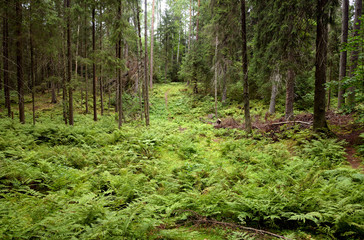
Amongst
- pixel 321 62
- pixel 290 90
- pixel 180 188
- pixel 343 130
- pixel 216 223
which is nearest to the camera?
pixel 216 223

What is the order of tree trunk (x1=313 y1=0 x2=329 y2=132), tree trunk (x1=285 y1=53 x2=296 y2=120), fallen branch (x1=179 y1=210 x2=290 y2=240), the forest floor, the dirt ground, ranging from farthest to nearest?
tree trunk (x1=285 y1=53 x2=296 y2=120), tree trunk (x1=313 y1=0 x2=329 y2=132), the dirt ground, fallen branch (x1=179 y1=210 x2=290 y2=240), the forest floor

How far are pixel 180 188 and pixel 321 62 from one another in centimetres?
768

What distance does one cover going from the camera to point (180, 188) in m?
5.37

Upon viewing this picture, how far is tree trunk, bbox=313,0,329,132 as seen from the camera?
7492 mm

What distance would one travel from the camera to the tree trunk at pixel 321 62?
24.6 feet

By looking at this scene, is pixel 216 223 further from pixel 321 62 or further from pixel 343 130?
pixel 343 130

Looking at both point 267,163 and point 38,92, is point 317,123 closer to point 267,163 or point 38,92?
point 267,163

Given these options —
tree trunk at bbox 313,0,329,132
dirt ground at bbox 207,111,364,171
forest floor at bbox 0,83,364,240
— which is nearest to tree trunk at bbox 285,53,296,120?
dirt ground at bbox 207,111,364,171

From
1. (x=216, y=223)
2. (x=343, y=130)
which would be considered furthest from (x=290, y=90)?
(x=216, y=223)

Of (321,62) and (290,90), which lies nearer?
(321,62)

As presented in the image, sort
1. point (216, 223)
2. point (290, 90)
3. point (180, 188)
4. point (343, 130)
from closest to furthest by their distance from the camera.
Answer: point (216, 223) → point (180, 188) → point (343, 130) → point (290, 90)

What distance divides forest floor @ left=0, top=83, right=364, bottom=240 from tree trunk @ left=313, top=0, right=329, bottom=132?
2.78ft

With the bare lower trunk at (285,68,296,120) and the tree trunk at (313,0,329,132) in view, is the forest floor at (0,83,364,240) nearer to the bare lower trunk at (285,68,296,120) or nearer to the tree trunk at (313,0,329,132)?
the tree trunk at (313,0,329,132)

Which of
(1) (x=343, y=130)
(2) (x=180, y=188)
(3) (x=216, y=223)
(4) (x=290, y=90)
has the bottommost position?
(2) (x=180, y=188)
